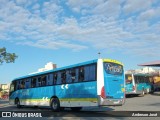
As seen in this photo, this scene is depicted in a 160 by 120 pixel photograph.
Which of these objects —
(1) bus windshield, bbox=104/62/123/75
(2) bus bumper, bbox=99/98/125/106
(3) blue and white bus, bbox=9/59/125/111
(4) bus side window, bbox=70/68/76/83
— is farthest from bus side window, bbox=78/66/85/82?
(2) bus bumper, bbox=99/98/125/106

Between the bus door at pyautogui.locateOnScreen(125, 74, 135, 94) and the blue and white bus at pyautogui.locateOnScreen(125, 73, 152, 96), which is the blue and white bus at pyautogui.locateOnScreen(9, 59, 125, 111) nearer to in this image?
the bus door at pyautogui.locateOnScreen(125, 74, 135, 94)

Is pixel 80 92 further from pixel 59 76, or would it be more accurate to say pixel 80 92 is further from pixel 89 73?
pixel 59 76

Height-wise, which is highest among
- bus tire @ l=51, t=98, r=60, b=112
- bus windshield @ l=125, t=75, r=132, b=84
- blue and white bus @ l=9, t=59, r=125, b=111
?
bus windshield @ l=125, t=75, r=132, b=84

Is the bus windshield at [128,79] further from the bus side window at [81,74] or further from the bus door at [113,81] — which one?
the bus side window at [81,74]

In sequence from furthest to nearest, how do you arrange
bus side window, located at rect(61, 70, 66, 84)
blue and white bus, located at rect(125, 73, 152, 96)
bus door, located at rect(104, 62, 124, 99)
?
1. blue and white bus, located at rect(125, 73, 152, 96)
2. bus side window, located at rect(61, 70, 66, 84)
3. bus door, located at rect(104, 62, 124, 99)

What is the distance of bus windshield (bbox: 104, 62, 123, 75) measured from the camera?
18.8m

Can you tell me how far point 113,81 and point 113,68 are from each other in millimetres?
821

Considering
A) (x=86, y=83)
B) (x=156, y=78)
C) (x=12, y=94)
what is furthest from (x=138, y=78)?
(x=86, y=83)

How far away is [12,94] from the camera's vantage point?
102 ft

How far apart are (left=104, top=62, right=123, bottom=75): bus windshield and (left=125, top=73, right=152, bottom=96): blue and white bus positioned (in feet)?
57.8

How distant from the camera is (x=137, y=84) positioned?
1516 inches

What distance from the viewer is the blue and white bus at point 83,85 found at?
1825 centimetres

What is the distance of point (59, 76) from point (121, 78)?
4.50 meters

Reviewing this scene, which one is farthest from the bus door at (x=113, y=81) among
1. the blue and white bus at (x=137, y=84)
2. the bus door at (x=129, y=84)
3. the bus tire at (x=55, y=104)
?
the blue and white bus at (x=137, y=84)
